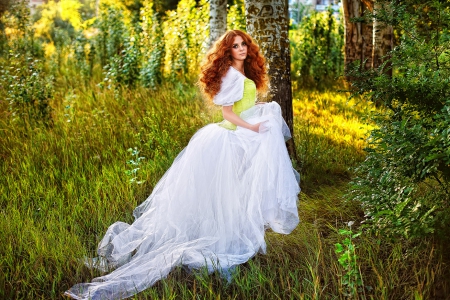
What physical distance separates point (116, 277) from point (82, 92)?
5142mm

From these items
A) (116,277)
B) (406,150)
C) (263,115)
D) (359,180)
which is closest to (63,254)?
(116,277)

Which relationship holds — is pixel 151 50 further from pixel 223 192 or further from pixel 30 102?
pixel 223 192

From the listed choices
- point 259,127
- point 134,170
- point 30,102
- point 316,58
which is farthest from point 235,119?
point 316,58

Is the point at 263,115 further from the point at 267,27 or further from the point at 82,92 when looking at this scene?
the point at 82,92

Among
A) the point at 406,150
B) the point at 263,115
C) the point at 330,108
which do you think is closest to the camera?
the point at 406,150

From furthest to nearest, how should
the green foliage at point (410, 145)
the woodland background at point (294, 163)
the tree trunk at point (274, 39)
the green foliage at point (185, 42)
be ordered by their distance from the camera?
1. the green foliage at point (185, 42)
2. the tree trunk at point (274, 39)
3. the woodland background at point (294, 163)
4. the green foliage at point (410, 145)

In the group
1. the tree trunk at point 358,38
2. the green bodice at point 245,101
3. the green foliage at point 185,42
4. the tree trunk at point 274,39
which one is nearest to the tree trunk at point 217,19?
the green foliage at point 185,42

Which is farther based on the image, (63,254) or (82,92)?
(82,92)

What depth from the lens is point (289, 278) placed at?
336 centimetres

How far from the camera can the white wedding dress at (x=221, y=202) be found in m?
3.68

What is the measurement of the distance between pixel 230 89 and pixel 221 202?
858 millimetres

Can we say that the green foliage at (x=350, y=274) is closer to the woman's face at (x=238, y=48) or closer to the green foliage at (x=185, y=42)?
the woman's face at (x=238, y=48)

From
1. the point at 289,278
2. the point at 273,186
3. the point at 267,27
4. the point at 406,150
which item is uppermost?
the point at 267,27

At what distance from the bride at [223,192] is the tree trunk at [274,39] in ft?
1.99
